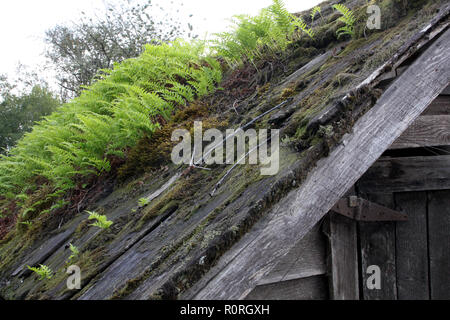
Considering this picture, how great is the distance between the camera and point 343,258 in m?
2.54

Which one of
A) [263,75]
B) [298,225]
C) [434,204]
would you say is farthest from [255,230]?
[263,75]

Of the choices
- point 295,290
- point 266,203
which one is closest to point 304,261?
point 295,290

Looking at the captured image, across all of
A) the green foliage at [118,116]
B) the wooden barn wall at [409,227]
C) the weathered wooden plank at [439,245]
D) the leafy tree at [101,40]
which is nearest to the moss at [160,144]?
the green foliage at [118,116]

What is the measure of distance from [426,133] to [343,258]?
1.16m

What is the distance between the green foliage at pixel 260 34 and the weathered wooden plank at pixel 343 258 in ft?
7.23

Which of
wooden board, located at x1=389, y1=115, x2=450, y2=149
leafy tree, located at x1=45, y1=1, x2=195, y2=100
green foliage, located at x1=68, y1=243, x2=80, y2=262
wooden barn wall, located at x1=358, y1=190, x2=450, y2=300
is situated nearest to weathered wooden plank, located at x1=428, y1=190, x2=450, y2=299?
wooden barn wall, located at x1=358, y1=190, x2=450, y2=300

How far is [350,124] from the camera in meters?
1.84

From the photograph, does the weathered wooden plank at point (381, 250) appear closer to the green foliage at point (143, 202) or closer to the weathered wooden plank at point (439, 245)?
the weathered wooden plank at point (439, 245)

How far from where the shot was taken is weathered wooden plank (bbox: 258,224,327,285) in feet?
7.34

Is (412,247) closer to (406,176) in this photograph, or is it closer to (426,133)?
(406,176)

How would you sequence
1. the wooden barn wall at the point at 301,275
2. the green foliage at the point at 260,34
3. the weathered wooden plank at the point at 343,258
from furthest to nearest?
the green foliage at the point at 260,34
the weathered wooden plank at the point at 343,258
the wooden barn wall at the point at 301,275

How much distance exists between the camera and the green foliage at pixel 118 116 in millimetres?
4039

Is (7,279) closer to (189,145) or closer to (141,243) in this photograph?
(141,243)
